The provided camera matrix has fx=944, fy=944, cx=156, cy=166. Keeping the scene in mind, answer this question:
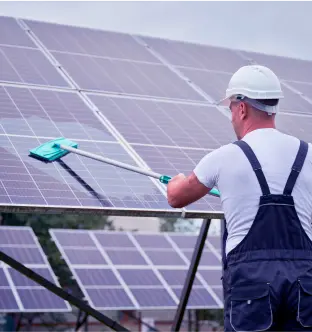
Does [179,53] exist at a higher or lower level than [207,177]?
higher

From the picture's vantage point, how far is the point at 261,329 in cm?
426

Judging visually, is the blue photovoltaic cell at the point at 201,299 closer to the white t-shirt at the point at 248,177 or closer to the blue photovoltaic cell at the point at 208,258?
the blue photovoltaic cell at the point at 208,258

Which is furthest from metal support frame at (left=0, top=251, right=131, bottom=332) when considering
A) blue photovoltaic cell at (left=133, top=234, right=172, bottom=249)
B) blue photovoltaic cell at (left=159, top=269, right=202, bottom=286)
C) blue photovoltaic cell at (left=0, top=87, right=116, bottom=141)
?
blue photovoltaic cell at (left=133, top=234, right=172, bottom=249)

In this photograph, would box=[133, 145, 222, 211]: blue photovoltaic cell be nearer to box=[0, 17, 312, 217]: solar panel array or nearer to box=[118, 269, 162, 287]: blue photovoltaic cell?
box=[0, 17, 312, 217]: solar panel array

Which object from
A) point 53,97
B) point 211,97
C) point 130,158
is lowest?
point 130,158

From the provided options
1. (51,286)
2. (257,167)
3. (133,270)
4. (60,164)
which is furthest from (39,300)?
(257,167)

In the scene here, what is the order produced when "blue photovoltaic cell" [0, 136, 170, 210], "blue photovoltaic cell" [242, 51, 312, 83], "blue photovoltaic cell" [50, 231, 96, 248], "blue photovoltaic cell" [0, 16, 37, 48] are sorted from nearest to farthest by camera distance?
"blue photovoltaic cell" [0, 136, 170, 210] < "blue photovoltaic cell" [0, 16, 37, 48] < "blue photovoltaic cell" [242, 51, 312, 83] < "blue photovoltaic cell" [50, 231, 96, 248]

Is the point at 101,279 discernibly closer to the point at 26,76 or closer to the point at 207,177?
the point at 26,76

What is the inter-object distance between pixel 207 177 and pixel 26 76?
5.84m

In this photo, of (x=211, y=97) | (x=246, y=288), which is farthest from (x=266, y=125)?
(x=211, y=97)

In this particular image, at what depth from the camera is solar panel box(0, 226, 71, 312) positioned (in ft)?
50.9

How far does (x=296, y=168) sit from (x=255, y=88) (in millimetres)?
440

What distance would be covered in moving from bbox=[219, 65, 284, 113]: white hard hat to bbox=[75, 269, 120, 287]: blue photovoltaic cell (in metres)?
11.8

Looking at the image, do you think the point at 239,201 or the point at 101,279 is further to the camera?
the point at 101,279
